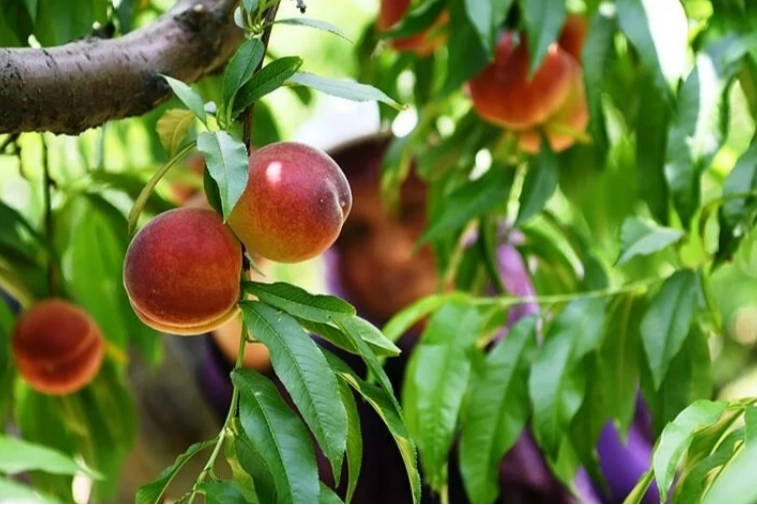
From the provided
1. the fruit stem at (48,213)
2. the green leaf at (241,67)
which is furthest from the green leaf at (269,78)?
the fruit stem at (48,213)

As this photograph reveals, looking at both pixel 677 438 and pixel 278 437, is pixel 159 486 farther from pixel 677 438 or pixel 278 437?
pixel 677 438

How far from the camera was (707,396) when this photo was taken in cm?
73

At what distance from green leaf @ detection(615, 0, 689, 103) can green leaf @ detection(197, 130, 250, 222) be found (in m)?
0.34

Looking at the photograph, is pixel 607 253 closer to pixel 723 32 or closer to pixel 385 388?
pixel 723 32

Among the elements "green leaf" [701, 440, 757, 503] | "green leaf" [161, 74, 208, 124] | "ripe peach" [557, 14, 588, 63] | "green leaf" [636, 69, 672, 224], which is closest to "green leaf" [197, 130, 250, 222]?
"green leaf" [161, 74, 208, 124]

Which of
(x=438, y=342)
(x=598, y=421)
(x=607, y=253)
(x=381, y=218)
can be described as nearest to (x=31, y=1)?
(x=438, y=342)

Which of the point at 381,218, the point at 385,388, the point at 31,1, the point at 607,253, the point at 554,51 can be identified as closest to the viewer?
the point at 385,388

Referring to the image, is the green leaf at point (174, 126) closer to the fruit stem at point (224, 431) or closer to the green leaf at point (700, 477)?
the fruit stem at point (224, 431)

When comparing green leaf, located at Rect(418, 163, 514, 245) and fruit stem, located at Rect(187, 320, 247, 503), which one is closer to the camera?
fruit stem, located at Rect(187, 320, 247, 503)

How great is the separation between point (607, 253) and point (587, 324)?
40cm

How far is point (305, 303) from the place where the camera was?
497 mm

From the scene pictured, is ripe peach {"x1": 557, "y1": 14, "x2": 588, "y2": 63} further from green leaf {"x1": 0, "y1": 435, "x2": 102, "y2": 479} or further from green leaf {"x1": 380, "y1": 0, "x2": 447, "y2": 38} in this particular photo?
green leaf {"x1": 0, "y1": 435, "x2": 102, "y2": 479}

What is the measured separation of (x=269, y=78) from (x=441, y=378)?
320 millimetres

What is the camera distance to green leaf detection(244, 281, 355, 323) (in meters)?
0.49
